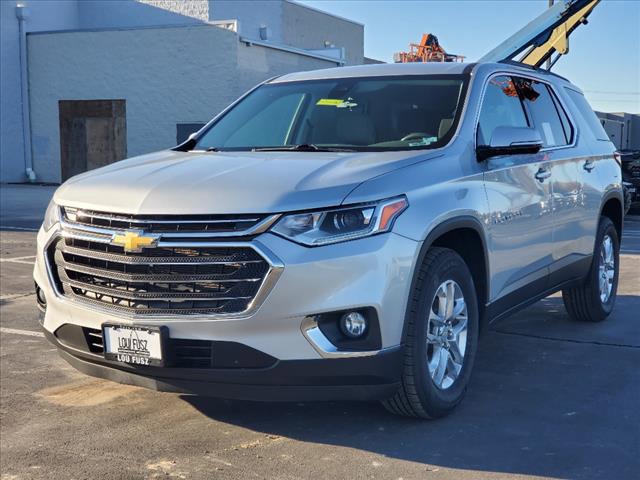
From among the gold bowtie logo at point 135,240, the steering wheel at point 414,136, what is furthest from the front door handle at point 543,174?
the gold bowtie logo at point 135,240

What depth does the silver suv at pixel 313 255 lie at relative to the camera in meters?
3.67

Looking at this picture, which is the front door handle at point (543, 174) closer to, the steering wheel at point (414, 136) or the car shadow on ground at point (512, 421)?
the steering wheel at point (414, 136)

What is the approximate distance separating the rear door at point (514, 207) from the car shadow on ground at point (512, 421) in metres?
0.53

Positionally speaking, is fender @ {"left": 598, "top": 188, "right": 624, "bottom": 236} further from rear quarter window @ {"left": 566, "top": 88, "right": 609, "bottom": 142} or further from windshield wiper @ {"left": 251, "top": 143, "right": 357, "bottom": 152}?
windshield wiper @ {"left": 251, "top": 143, "right": 357, "bottom": 152}

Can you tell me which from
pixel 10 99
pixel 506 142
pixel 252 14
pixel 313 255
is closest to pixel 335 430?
pixel 313 255

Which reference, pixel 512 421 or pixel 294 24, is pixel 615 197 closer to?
pixel 512 421

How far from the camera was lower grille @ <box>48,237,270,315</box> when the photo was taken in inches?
144

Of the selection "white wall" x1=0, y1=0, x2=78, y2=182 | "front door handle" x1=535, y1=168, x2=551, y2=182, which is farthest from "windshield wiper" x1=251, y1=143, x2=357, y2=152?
"white wall" x1=0, y1=0, x2=78, y2=182

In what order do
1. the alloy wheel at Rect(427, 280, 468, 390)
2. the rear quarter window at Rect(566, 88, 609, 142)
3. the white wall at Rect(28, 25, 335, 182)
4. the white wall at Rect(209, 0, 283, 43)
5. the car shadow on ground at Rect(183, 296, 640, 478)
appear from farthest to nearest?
the white wall at Rect(209, 0, 283, 43) → the white wall at Rect(28, 25, 335, 182) → the rear quarter window at Rect(566, 88, 609, 142) → the alloy wheel at Rect(427, 280, 468, 390) → the car shadow on ground at Rect(183, 296, 640, 478)

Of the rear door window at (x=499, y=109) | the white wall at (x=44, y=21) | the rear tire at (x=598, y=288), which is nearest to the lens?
the rear door window at (x=499, y=109)

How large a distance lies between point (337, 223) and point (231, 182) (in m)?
0.55

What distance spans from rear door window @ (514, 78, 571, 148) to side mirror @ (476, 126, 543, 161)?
0.90m

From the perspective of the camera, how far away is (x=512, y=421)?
4.39m

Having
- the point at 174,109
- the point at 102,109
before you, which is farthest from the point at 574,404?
the point at 102,109
